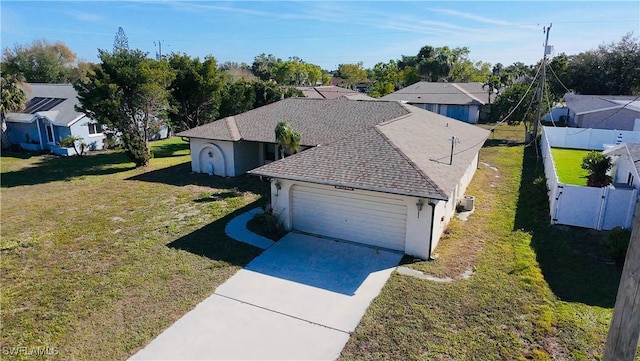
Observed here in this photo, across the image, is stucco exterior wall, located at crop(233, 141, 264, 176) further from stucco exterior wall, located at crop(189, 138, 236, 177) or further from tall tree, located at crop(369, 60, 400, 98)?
tall tree, located at crop(369, 60, 400, 98)

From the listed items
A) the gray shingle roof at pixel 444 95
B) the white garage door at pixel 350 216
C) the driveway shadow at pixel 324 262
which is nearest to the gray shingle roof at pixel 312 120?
the white garage door at pixel 350 216

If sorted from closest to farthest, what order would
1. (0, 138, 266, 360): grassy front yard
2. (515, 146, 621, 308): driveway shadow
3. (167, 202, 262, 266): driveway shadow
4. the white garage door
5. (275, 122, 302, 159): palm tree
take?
(0, 138, 266, 360): grassy front yard, (515, 146, 621, 308): driveway shadow, (167, 202, 262, 266): driveway shadow, the white garage door, (275, 122, 302, 159): palm tree

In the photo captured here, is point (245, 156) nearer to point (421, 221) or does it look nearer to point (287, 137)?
point (287, 137)

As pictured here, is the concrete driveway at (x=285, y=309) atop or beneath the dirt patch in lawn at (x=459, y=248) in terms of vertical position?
beneath

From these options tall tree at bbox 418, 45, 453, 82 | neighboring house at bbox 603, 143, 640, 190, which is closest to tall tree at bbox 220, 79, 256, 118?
neighboring house at bbox 603, 143, 640, 190

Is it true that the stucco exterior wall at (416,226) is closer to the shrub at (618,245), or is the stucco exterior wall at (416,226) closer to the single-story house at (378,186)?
the single-story house at (378,186)

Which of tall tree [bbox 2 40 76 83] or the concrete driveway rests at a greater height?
tall tree [bbox 2 40 76 83]

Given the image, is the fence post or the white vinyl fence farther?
the white vinyl fence
